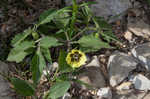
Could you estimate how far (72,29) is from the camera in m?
2.17

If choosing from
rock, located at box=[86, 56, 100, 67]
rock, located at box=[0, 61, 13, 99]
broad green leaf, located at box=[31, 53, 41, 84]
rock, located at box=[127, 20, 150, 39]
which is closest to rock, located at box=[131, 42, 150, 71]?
rock, located at box=[127, 20, 150, 39]

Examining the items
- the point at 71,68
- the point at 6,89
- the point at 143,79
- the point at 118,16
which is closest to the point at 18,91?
the point at 6,89

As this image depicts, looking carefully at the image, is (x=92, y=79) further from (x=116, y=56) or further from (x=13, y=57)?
(x=13, y=57)

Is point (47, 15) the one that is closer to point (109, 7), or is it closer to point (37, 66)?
point (37, 66)

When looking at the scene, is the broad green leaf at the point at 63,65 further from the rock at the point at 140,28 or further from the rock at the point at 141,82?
the rock at the point at 140,28

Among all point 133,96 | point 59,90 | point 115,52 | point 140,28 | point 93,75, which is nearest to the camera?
point 59,90

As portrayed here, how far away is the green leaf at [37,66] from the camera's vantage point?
1.95 metres

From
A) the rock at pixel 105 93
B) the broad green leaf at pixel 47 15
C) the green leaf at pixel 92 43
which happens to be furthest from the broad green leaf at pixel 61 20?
the rock at pixel 105 93

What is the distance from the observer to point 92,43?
199 centimetres

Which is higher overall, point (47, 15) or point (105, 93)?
point (47, 15)

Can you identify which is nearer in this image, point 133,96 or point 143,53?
point 133,96

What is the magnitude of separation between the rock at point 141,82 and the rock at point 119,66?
9 centimetres

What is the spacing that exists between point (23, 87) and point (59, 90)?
11.9 inches

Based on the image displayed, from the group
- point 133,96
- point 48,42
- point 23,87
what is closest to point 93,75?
point 133,96
